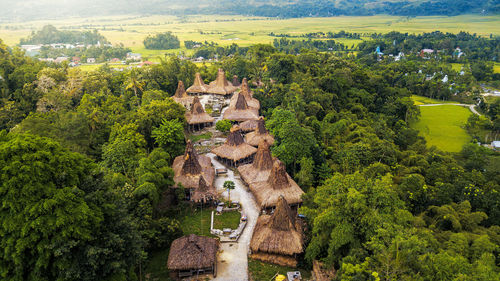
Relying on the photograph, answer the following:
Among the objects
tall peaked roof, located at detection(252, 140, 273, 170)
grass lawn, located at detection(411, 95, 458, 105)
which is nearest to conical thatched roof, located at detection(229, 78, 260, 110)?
tall peaked roof, located at detection(252, 140, 273, 170)

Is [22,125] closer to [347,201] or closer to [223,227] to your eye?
[223,227]

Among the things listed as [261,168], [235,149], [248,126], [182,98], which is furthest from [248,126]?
[182,98]

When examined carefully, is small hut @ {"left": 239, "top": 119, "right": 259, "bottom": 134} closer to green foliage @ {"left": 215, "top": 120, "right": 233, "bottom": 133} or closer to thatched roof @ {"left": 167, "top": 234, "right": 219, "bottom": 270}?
green foliage @ {"left": 215, "top": 120, "right": 233, "bottom": 133}

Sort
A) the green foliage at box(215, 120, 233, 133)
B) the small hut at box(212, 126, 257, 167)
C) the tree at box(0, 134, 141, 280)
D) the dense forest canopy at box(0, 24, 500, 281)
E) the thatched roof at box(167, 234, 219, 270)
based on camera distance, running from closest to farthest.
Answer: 1. the tree at box(0, 134, 141, 280)
2. the dense forest canopy at box(0, 24, 500, 281)
3. the thatched roof at box(167, 234, 219, 270)
4. the small hut at box(212, 126, 257, 167)
5. the green foliage at box(215, 120, 233, 133)

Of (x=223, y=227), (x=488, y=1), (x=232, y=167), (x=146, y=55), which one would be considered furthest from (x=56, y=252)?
(x=488, y=1)

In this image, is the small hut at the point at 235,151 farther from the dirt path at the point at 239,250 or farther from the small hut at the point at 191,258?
the small hut at the point at 191,258

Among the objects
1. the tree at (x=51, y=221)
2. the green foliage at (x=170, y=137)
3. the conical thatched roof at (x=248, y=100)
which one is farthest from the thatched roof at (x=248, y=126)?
the tree at (x=51, y=221)
